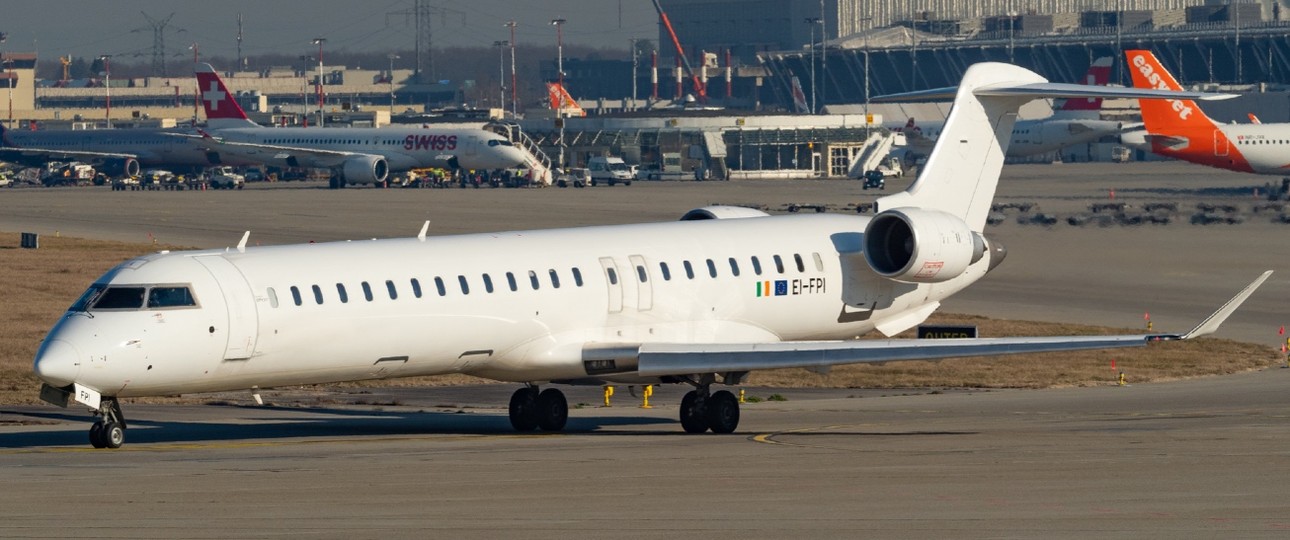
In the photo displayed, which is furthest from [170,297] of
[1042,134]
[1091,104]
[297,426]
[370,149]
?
[1091,104]

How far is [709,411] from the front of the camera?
26.9 metres

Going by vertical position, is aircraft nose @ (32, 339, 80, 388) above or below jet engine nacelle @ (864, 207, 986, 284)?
below

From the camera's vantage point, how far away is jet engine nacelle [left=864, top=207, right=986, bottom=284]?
94.7 feet

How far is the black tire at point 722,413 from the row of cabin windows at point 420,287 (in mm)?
2555

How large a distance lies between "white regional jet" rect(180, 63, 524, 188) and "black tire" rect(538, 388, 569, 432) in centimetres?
8716

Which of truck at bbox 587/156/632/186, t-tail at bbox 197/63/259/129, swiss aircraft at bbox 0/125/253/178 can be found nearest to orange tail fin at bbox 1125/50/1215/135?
truck at bbox 587/156/632/186

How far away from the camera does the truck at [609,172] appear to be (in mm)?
121250

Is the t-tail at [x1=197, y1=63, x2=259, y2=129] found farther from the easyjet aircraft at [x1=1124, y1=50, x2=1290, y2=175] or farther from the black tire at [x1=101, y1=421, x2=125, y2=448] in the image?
the black tire at [x1=101, y1=421, x2=125, y2=448]

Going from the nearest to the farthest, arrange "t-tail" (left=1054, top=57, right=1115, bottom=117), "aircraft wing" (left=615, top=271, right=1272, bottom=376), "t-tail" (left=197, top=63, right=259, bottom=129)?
"aircraft wing" (left=615, top=271, right=1272, bottom=376), "t-tail" (left=197, top=63, right=259, bottom=129), "t-tail" (left=1054, top=57, right=1115, bottom=117)

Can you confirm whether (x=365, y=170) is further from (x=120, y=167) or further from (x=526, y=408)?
(x=526, y=408)

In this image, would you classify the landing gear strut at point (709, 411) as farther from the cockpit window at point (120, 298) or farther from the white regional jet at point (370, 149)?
the white regional jet at point (370, 149)

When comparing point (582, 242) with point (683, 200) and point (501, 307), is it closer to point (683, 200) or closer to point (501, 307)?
point (501, 307)

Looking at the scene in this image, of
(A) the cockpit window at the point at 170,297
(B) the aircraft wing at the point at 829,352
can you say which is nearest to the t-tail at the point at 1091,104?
(B) the aircraft wing at the point at 829,352

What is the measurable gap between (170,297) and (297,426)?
5.66 metres
